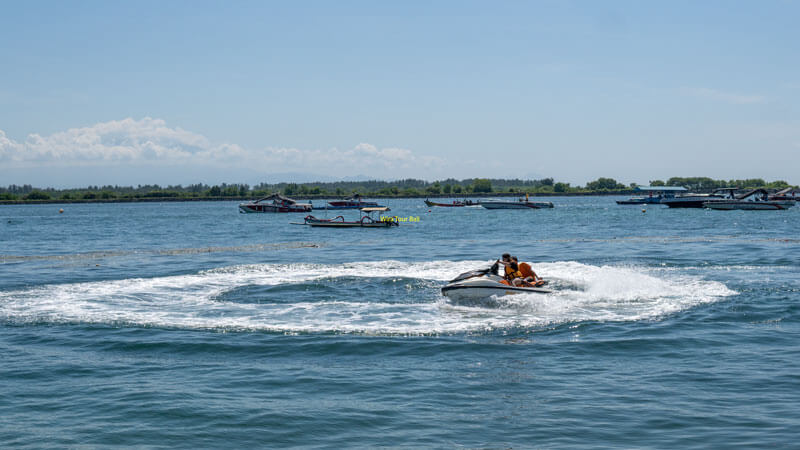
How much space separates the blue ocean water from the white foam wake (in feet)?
0.39

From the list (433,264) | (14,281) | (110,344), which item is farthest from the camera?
(433,264)

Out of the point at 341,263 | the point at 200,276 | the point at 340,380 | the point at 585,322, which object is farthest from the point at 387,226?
the point at 340,380

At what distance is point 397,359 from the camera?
55.7 ft

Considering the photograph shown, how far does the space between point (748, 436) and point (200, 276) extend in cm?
2628

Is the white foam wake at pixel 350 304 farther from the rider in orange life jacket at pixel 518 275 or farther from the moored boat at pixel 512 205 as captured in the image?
the moored boat at pixel 512 205

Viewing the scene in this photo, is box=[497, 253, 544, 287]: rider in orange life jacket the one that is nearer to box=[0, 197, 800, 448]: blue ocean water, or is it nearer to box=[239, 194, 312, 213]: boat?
box=[0, 197, 800, 448]: blue ocean water

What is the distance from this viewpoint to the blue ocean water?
1204 centimetres

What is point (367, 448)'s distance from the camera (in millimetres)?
11250

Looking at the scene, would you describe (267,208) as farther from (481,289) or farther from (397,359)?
(397,359)

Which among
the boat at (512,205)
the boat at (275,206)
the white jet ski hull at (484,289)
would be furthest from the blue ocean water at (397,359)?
the boat at (512,205)

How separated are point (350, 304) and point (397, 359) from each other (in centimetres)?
806

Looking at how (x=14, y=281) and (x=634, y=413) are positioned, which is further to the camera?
(x=14, y=281)

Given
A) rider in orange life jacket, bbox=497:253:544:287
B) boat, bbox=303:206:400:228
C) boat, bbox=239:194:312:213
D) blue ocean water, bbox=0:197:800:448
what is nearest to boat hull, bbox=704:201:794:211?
boat, bbox=303:206:400:228

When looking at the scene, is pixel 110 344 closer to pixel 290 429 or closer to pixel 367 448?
pixel 290 429
